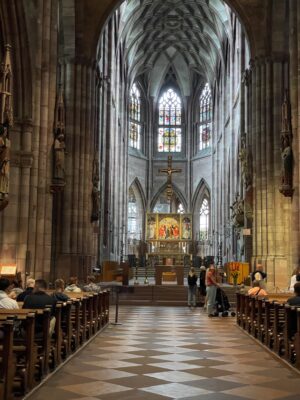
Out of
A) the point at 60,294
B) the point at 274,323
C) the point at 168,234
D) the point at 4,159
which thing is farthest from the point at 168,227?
the point at 60,294

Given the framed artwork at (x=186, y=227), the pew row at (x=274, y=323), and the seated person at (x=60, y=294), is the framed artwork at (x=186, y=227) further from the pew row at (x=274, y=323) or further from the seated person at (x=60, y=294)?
the seated person at (x=60, y=294)

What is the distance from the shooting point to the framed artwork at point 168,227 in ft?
149

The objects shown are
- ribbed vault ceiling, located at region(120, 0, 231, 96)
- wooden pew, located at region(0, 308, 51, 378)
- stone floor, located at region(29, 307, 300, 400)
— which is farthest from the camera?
ribbed vault ceiling, located at region(120, 0, 231, 96)

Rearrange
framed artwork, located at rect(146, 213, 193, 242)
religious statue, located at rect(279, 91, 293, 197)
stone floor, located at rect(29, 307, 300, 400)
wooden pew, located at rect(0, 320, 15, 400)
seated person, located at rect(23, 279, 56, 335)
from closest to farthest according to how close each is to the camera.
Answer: wooden pew, located at rect(0, 320, 15, 400), stone floor, located at rect(29, 307, 300, 400), seated person, located at rect(23, 279, 56, 335), religious statue, located at rect(279, 91, 293, 197), framed artwork, located at rect(146, 213, 193, 242)

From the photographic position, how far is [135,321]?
16234 mm

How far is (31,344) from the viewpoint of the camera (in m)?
6.97

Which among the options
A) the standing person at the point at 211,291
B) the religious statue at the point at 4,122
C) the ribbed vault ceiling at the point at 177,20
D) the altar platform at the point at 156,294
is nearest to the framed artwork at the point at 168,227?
the ribbed vault ceiling at the point at 177,20

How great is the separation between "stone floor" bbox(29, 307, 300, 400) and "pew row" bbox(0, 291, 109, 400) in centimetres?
20

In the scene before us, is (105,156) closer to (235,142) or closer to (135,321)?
(235,142)

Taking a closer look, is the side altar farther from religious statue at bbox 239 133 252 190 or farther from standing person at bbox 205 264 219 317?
standing person at bbox 205 264 219 317

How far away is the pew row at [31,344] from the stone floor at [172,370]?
0.67 ft

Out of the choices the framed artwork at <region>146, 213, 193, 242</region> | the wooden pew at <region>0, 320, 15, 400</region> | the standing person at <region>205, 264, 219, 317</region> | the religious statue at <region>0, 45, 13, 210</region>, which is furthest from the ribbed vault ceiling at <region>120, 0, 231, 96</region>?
the wooden pew at <region>0, 320, 15, 400</region>

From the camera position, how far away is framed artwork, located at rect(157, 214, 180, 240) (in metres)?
45.5

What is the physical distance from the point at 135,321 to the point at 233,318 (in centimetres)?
359
